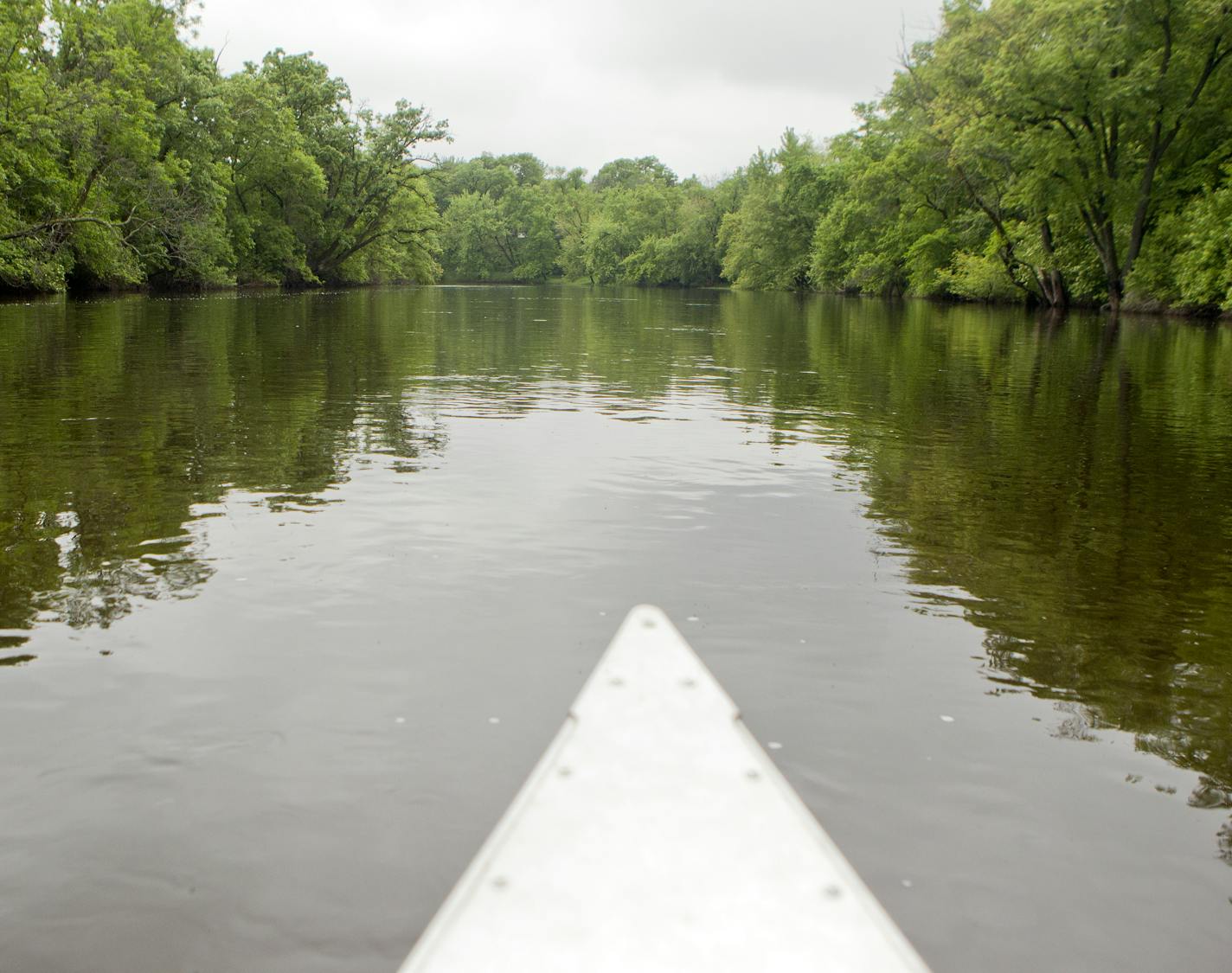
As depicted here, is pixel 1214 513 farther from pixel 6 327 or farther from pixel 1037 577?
pixel 6 327

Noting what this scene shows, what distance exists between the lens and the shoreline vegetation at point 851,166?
32.3m

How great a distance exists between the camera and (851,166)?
6631cm

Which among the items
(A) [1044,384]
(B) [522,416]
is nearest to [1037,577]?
(B) [522,416]

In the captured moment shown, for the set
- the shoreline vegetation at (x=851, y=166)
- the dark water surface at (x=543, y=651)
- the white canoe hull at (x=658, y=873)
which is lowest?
the dark water surface at (x=543, y=651)

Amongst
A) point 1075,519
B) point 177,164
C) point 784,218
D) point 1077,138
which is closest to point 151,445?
point 1075,519

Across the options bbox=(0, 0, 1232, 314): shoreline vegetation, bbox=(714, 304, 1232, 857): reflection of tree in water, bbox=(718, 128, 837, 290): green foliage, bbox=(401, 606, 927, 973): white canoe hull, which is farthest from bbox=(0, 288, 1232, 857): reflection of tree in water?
bbox=(718, 128, 837, 290): green foliage

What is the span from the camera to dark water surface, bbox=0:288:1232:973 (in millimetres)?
2945

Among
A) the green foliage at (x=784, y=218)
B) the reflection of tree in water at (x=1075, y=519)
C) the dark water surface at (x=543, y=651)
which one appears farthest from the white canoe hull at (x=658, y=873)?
the green foliage at (x=784, y=218)

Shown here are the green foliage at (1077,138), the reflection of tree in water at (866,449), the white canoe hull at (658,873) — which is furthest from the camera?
the green foliage at (1077,138)

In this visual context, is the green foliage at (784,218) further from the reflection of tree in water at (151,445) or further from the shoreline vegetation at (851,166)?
the reflection of tree in water at (151,445)

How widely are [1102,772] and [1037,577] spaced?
2497mm

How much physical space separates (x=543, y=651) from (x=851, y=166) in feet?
222

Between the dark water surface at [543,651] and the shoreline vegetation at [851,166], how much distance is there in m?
24.7

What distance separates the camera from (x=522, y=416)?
1195 cm
